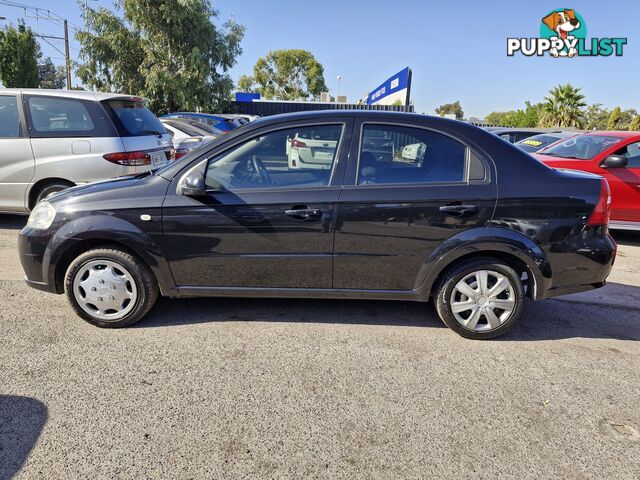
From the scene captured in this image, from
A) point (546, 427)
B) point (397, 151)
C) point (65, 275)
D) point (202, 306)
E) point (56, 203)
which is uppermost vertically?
point (397, 151)

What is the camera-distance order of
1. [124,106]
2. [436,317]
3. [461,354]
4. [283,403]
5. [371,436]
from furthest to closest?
[124,106] → [436,317] → [461,354] → [283,403] → [371,436]

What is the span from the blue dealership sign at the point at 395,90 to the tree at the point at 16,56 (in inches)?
776

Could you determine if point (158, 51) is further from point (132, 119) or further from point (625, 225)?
point (625, 225)

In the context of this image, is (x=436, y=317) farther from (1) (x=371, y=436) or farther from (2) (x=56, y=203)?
(2) (x=56, y=203)

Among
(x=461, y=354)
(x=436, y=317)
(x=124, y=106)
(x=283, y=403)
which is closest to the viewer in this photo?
(x=283, y=403)

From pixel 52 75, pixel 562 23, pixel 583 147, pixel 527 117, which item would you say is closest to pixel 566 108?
pixel 527 117

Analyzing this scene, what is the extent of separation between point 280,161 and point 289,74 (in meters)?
59.5

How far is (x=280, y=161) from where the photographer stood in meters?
3.34

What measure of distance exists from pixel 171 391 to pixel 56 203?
179 centimetres

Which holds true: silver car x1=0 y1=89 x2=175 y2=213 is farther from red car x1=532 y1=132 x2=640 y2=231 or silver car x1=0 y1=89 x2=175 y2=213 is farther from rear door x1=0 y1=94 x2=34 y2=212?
red car x1=532 y1=132 x2=640 y2=231

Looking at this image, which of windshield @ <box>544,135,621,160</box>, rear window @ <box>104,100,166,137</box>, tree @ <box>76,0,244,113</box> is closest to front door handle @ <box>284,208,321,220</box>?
rear window @ <box>104,100,166,137</box>

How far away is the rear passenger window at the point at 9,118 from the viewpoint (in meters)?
5.57

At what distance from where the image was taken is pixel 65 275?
3.40 m

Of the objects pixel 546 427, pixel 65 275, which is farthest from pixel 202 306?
pixel 546 427
